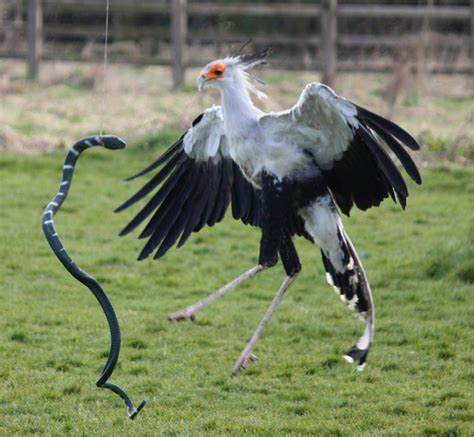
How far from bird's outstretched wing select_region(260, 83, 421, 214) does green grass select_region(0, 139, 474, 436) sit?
1.19 m

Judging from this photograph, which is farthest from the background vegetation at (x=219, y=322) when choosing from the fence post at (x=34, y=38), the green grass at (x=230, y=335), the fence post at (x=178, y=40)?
the fence post at (x=34, y=38)

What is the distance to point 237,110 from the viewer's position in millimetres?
6258

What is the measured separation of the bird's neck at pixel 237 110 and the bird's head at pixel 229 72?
4 centimetres

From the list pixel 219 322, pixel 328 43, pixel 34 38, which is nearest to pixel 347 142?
pixel 219 322

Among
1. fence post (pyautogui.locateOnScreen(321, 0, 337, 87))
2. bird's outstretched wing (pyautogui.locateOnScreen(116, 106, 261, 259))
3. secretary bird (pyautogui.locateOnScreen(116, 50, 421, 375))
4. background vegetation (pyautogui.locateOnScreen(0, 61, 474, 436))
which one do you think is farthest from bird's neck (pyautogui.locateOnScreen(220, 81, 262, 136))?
fence post (pyautogui.locateOnScreen(321, 0, 337, 87))

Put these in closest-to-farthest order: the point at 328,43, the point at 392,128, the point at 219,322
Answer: the point at 392,128 < the point at 219,322 < the point at 328,43

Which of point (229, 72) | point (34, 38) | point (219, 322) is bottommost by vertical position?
point (219, 322)

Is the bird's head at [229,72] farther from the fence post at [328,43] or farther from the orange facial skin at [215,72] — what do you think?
the fence post at [328,43]

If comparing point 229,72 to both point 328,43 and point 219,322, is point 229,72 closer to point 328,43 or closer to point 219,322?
point 219,322

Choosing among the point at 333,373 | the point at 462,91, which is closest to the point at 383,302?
the point at 333,373

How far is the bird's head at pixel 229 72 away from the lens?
629cm

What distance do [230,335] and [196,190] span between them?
3.55ft

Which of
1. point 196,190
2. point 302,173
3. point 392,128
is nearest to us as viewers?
point 392,128

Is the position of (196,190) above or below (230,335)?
above
